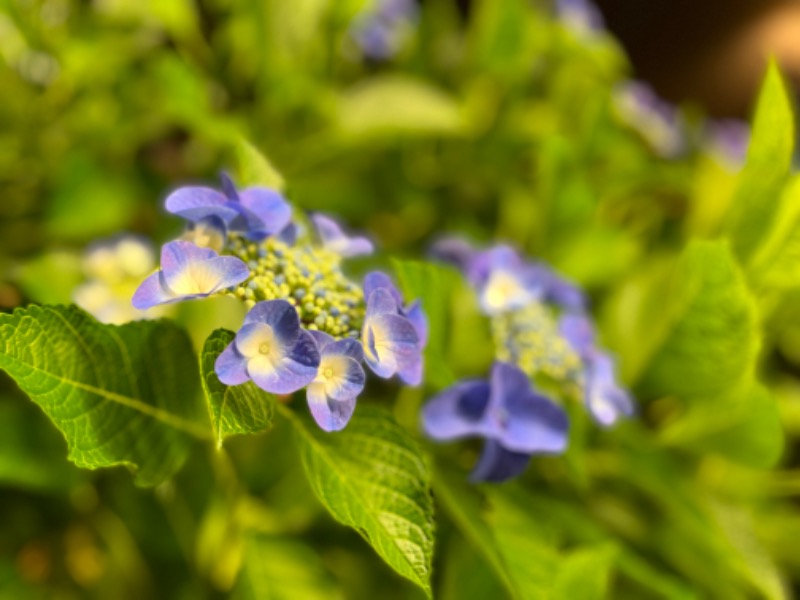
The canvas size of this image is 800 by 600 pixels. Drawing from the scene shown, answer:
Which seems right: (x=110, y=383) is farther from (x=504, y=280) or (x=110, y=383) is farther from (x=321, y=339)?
(x=504, y=280)

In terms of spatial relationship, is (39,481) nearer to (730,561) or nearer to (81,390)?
(81,390)

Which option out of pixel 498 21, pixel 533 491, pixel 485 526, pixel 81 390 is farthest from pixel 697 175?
pixel 81 390

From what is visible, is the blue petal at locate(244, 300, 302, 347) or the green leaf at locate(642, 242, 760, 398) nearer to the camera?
the blue petal at locate(244, 300, 302, 347)

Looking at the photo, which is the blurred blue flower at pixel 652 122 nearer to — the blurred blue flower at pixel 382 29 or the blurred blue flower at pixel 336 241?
the blurred blue flower at pixel 382 29

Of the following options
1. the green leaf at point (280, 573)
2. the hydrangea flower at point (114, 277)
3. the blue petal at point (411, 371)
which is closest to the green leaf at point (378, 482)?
the blue petal at point (411, 371)

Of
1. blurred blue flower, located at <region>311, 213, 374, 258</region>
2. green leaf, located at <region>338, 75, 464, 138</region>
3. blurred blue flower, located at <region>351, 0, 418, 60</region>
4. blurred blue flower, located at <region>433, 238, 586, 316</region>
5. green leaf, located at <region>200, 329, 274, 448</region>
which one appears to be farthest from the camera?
blurred blue flower, located at <region>351, 0, 418, 60</region>

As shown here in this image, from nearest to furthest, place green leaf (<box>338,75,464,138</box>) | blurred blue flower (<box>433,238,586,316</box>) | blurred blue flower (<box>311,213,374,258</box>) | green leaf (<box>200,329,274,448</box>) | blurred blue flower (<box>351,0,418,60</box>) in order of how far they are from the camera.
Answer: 1. green leaf (<box>200,329,274,448</box>)
2. blurred blue flower (<box>311,213,374,258</box>)
3. blurred blue flower (<box>433,238,586,316</box>)
4. green leaf (<box>338,75,464,138</box>)
5. blurred blue flower (<box>351,0,418,60</box>)

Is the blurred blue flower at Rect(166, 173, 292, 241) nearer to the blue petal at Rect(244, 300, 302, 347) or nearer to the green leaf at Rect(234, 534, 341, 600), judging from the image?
the blue petal at Rect(244, 300, 302, 347)

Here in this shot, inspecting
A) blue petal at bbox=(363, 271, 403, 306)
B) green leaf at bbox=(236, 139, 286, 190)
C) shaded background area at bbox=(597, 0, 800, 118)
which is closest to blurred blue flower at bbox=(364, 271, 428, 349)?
blue petal at bbox=(363, 271, 403, 306)
